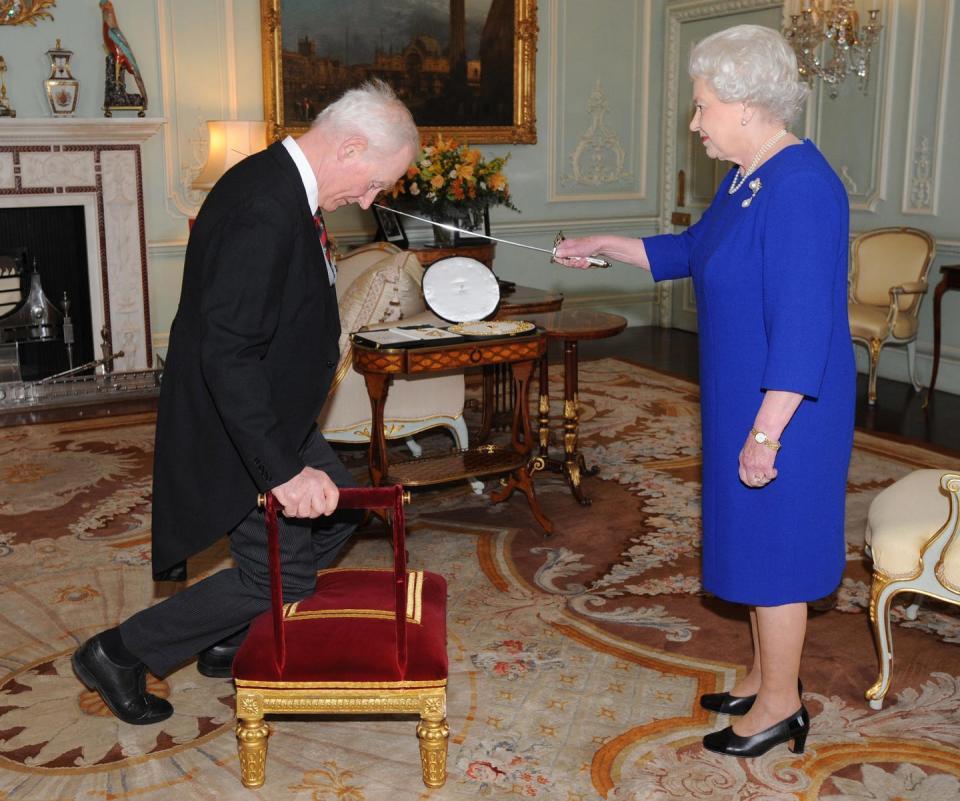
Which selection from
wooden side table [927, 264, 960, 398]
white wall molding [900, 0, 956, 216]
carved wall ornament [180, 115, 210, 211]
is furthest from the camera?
carved wall ornament [180, 115, 210, 211]

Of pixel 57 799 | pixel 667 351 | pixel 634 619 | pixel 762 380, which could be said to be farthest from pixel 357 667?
pixel 667 351

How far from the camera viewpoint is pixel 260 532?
2615 mm

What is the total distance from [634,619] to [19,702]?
1869mm

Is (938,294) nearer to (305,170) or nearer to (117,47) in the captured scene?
(305,170)

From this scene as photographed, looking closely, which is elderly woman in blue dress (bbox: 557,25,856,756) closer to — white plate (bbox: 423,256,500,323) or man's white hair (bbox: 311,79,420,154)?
man's white hair (bbox: 311,79,420,154)

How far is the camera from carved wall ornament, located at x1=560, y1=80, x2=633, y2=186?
8742 mm

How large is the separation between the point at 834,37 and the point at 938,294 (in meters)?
Result: 1.78

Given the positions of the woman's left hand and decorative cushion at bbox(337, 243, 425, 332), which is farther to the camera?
decorative cushion at bbox(337, 243, 425, 332)

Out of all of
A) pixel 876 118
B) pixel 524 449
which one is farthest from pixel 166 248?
pixel 876 118

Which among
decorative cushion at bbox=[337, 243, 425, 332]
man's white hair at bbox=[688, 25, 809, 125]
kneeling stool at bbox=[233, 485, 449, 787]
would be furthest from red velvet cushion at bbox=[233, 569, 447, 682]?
decorative cushion at bbox=[337, 243, 425, 332]

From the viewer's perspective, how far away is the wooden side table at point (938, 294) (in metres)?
6.32

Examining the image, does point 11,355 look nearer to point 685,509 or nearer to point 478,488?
point 478,488

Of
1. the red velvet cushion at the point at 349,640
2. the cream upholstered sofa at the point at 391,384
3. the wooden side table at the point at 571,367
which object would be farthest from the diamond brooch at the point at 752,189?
the cream upholstered sofa at the point at 391,384

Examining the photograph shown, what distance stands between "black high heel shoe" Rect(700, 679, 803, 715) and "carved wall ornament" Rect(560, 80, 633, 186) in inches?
249
